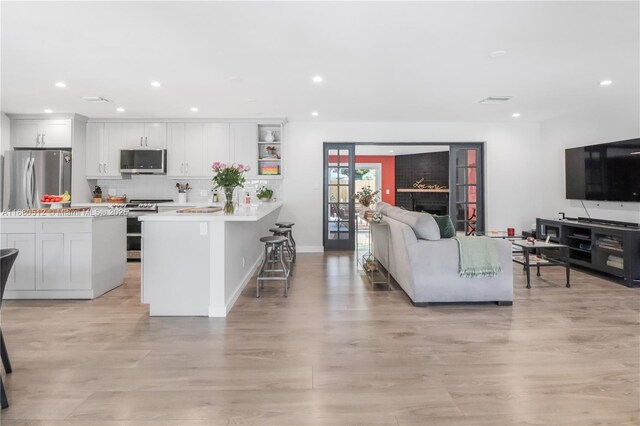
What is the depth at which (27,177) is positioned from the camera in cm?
537

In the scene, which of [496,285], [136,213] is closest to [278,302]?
[496,285]

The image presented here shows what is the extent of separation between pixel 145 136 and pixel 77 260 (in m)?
3.18

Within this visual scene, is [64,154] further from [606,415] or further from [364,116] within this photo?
[606,415]

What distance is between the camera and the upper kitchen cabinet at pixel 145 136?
6.05 metres

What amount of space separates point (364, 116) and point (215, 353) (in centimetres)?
480

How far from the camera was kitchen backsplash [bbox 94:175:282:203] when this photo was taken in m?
6.30

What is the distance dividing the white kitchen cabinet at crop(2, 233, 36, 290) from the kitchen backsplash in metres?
2.91

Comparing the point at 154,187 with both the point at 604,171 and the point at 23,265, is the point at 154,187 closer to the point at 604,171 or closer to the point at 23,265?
the point at 23,265

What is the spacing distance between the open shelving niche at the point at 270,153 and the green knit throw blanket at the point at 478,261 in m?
3.79

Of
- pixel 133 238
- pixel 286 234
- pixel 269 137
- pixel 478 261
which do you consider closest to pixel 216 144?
pixel 269 137

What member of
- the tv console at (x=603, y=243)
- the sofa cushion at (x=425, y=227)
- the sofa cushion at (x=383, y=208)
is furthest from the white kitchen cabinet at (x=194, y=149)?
the tv console at (x=603, y=243)

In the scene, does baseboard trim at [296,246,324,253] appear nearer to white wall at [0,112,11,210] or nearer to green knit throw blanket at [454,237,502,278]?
green knit throw blanket at [454,237,502,278]

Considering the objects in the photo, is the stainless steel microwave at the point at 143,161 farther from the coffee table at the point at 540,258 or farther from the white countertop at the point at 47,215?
the coffee table at the point at 540,258

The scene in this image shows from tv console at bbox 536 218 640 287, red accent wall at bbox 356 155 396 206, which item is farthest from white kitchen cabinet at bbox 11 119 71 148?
tv console at bbox 536 218 640 287
